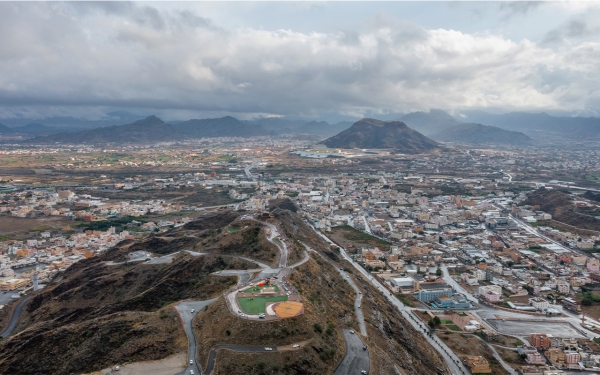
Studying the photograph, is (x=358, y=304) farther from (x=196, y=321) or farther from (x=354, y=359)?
(x=196, y=321)

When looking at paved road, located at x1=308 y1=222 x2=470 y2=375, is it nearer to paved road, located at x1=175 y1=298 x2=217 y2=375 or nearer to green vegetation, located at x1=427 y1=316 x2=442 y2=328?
green vegetation, located at x1=427 y1=316 x2=442 y2=328

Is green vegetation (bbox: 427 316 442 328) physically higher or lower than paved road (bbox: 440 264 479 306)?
higher

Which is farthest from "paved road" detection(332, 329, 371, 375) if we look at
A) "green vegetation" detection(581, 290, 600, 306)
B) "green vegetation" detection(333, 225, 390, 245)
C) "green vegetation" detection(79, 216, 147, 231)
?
"green vegetation" detection(79, 216, 147, 231)

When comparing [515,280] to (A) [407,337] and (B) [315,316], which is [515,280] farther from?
(B) [315,316]

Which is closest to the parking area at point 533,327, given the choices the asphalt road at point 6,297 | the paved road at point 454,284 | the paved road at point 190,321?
the paved road at point 454,284

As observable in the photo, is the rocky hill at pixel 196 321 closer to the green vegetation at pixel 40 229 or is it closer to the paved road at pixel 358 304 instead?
the paved road at pixel 358 304

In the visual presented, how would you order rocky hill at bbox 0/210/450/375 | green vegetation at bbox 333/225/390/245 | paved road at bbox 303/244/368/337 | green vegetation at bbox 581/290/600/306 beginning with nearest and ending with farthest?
rocky hill at bbox 0/210/450/375
paved road at bbox 303/244/368/337
green vegetation at bbox 581/290/600/306
green vegetation at bbox 333/225/390/245

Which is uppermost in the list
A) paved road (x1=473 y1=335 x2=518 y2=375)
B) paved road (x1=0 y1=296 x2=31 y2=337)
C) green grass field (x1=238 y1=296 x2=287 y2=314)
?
green grass field (x1=238 y1=296 x2=287 y2=314)

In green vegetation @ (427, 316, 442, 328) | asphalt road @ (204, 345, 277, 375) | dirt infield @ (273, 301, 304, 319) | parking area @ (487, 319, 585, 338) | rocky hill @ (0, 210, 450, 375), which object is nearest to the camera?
asphalt road @ (204, 345, 277, 375)
